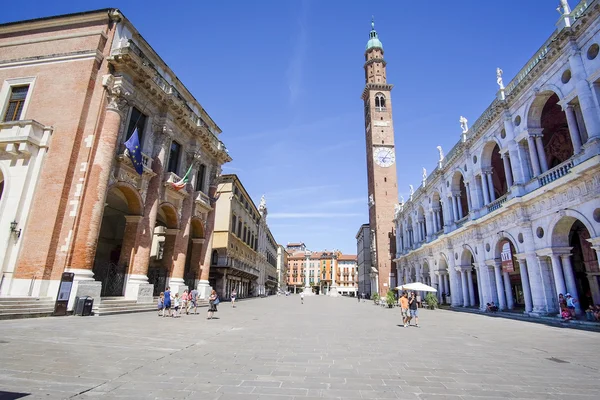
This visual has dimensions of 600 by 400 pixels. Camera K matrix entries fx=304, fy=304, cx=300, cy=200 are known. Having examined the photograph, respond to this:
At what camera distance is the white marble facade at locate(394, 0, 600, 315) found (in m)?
15.0

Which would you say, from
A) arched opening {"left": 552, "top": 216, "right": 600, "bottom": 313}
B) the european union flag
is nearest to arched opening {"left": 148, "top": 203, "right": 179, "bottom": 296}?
the european union flag

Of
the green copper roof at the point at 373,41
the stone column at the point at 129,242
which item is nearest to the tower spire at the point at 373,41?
the green copper roof at the point at 373,41

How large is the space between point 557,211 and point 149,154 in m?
24.7

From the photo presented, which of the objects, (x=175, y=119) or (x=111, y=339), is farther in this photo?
(x=175, y=119)

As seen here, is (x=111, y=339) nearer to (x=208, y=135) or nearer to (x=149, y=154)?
(x=149, y=154)

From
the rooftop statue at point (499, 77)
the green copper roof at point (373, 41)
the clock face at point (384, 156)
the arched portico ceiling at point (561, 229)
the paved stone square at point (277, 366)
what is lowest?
the paved stone square at point (277, 366)

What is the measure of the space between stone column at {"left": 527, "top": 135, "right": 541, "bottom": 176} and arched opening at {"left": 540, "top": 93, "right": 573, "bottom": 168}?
3903 mm

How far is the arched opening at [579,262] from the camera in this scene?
1664 cm

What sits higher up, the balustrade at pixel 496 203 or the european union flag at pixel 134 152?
the european union flag at pixel 134 152

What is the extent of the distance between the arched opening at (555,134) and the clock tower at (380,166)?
33824 millimetres

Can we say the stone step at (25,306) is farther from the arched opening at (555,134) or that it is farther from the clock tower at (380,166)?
the clock tower at (380,166)

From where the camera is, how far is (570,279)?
54.0ft

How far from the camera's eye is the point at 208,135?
2672 cm

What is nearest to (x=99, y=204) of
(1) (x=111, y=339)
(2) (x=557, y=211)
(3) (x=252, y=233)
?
(1) (x=111, y=339)
